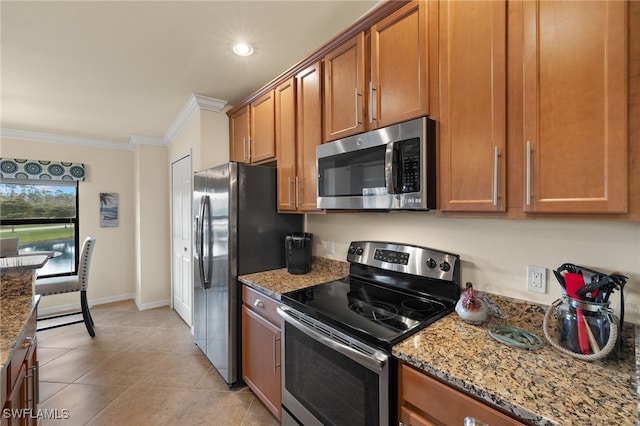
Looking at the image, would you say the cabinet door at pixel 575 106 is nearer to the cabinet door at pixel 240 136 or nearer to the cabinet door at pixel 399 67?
the cabinet door at pixel 399 67

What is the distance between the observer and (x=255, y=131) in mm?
2490

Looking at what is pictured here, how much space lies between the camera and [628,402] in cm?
74

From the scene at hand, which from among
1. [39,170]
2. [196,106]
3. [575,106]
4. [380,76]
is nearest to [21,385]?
[380,76]

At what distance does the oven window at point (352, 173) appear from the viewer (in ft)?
4.73

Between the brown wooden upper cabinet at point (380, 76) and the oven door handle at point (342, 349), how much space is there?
108 centimetres

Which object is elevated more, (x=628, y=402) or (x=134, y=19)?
(x=134, y=19)

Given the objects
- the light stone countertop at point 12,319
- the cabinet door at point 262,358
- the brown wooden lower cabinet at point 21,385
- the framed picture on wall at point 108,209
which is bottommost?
the cabinet door at point 262,358

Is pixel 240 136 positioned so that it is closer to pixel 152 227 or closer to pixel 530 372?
pixel 152 227

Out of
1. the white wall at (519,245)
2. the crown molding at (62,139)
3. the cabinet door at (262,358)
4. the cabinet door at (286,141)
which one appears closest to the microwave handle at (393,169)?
the white wall at (519,245)

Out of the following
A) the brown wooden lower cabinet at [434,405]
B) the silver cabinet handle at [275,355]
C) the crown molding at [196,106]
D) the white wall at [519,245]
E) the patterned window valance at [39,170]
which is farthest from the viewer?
the patterned window valance at [39,170]

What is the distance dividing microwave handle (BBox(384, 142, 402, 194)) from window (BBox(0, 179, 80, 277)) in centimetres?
488

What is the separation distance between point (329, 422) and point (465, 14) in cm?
194

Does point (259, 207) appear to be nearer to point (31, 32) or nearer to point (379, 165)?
point (379, 165)

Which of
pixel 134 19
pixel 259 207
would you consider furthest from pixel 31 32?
pixel 259 207
